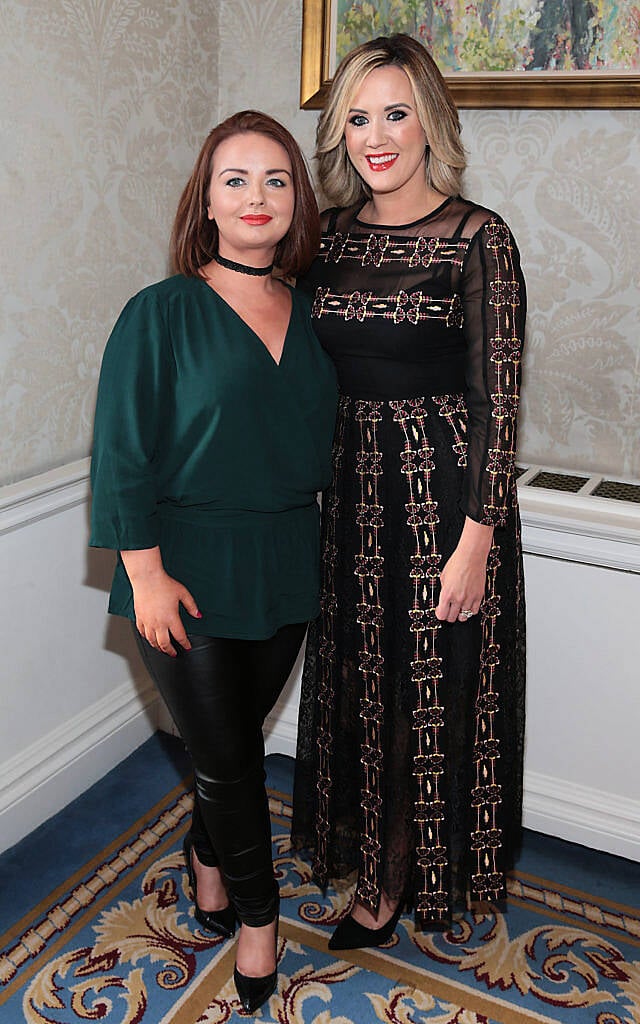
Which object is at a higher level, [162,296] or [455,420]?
[162,296]

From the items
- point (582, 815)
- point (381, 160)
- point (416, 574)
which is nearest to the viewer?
point (381, 160)

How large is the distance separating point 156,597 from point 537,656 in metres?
0.97

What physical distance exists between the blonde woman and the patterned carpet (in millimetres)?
101

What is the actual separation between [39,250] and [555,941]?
5.71ft

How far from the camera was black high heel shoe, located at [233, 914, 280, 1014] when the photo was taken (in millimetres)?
1754

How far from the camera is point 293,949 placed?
1914mm

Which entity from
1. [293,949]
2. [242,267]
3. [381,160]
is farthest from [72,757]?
[381,160]

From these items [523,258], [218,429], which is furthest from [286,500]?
[523,258]

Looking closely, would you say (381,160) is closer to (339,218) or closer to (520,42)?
(339,218)

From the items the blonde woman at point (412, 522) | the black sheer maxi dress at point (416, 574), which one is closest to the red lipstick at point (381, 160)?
the blonde woman at point (412, 522)

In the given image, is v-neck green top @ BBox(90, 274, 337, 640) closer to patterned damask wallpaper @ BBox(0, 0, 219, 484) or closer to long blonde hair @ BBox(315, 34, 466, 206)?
long blonde hair @ BBox(315, 34, 466, 206)

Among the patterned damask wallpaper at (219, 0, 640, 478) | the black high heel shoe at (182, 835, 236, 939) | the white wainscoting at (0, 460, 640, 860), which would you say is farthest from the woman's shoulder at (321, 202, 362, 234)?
the black high heel shoe at (182, 835, 236, 939)

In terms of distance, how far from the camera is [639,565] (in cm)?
197

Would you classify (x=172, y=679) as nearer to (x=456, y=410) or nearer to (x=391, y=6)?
(x=456, y=410)
